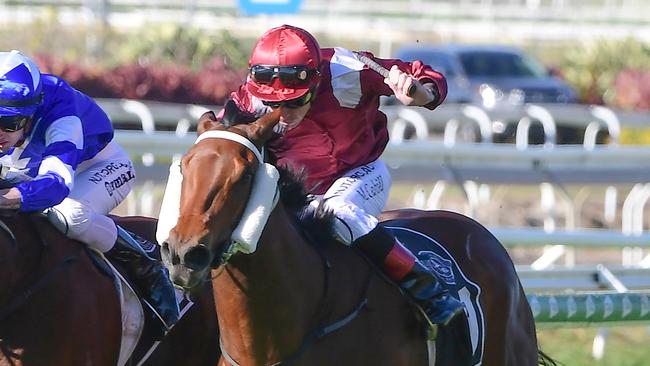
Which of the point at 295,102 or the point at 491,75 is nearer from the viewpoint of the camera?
the point at 295,102

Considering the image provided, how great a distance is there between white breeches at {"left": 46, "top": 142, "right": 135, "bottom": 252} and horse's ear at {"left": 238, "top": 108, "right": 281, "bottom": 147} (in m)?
1.00

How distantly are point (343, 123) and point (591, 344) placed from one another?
4390mm

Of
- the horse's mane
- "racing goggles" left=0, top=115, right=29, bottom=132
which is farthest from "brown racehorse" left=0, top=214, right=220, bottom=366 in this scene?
the horse's mane

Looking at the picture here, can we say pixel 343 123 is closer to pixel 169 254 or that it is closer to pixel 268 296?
pixel 268 296

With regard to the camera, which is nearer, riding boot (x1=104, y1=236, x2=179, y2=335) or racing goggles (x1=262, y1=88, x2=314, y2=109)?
racing goggles (x1=262, y1=88, x2=314, y2=109)

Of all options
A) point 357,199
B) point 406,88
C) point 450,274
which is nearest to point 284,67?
point 406,88

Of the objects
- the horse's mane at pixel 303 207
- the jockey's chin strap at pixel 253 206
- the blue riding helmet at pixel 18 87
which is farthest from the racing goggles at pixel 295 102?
the blue riding helmet at pixel 18 87

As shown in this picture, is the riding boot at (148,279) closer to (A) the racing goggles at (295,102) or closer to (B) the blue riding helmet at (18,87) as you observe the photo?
(B) the blue riding helmet at (18,87)

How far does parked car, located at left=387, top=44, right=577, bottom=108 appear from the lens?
21484 mm

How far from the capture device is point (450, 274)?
225 inches

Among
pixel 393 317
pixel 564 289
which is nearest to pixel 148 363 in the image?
pixel 393 317

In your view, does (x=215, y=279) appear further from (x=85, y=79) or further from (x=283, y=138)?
(x=85, y=79)

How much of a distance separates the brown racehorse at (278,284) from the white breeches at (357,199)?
91 millimetres

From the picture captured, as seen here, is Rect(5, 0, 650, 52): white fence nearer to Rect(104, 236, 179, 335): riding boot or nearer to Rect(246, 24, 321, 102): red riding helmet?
Rect(104, 236, 179, 335): riding boot
